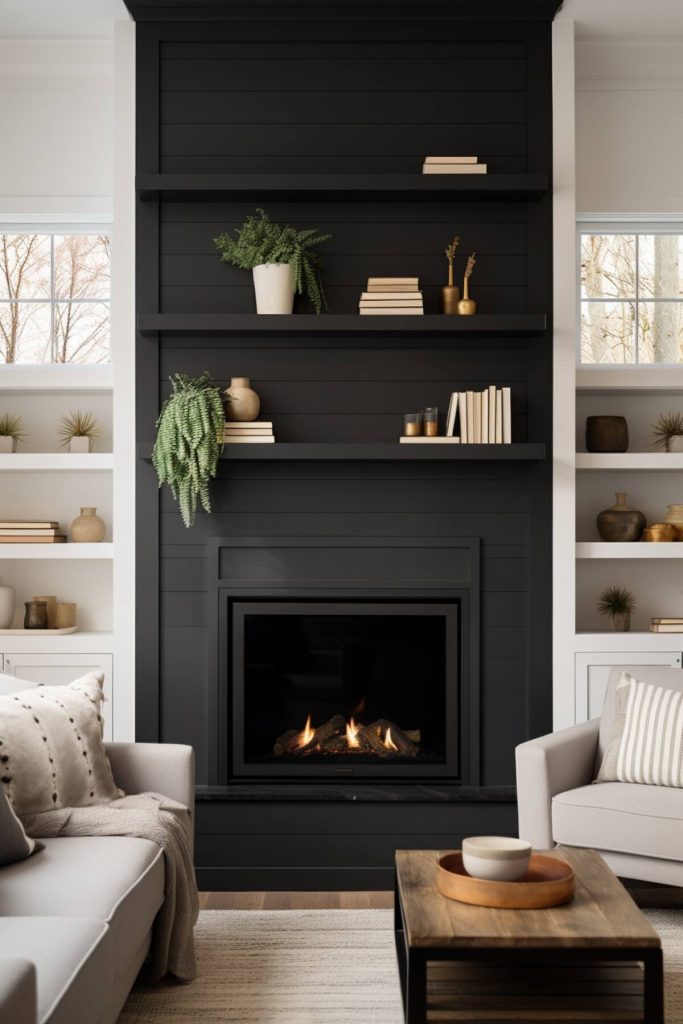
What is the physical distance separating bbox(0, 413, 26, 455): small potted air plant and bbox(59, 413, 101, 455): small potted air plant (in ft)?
0.57

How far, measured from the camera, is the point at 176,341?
421 cm

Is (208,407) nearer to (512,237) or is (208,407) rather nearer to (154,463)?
(154,463)

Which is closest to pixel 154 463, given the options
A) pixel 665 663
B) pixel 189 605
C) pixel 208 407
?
pixel 208 407

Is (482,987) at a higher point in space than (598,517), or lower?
lower

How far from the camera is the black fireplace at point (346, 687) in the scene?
4207mm

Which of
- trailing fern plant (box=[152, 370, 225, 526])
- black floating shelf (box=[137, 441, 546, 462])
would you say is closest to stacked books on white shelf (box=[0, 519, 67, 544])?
trailing fern plant (box=[152, 370, 225, 526])

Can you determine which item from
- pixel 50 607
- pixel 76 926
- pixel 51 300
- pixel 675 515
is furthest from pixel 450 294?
pixel 76 926

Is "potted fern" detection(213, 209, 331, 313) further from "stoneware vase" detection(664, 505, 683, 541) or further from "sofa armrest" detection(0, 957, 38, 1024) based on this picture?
"sofa armrest" detection(0, 957, 38, 1024)

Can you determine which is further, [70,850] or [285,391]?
[285,391]

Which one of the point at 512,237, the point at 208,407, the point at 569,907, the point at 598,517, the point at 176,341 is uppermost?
the point at 512,237

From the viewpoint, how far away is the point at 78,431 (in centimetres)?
445

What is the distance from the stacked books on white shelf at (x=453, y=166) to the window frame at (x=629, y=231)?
653mm

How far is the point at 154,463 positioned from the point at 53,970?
2.35m

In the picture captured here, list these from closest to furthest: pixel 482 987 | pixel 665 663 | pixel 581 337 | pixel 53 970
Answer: pixel 53 970
pixel 482 987
pixel 665 663
pixel 581 337
